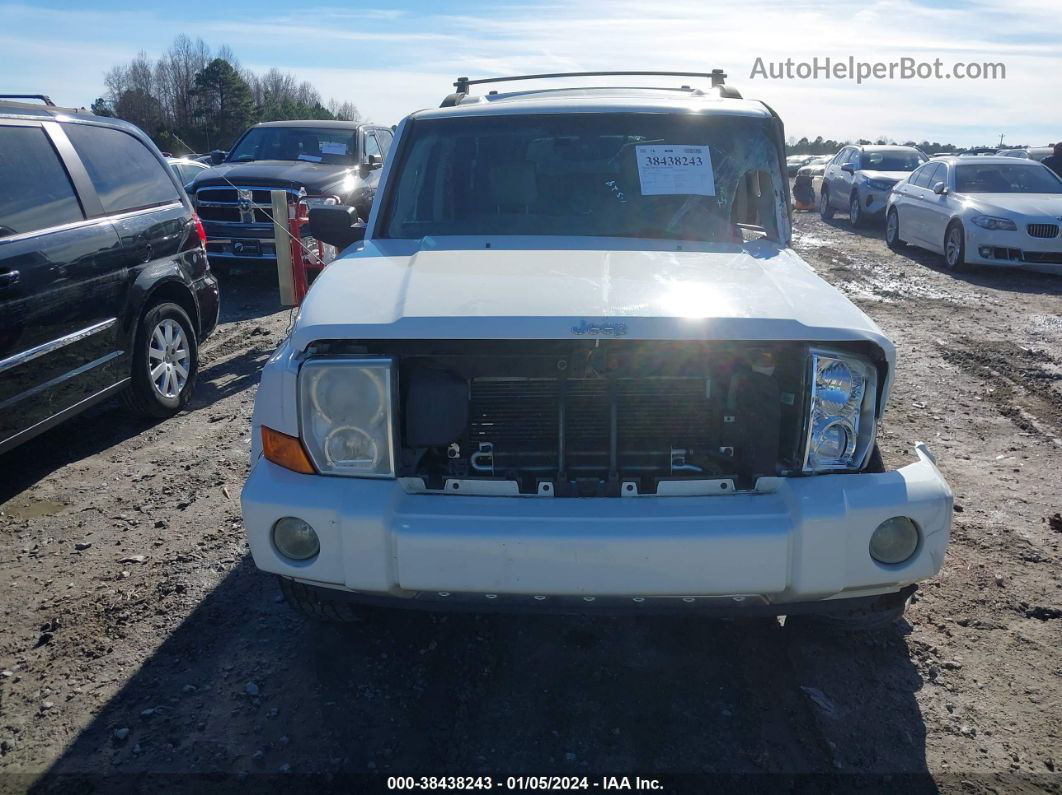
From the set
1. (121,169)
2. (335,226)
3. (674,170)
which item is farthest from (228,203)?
(674,170)

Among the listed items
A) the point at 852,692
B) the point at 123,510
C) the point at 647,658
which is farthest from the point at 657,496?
the point at 123,510

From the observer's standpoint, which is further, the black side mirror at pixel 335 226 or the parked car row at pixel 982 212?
the parked car row at pixel 982 212

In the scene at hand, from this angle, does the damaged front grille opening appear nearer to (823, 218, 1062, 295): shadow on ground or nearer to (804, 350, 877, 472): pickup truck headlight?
(804, 350, 877, 472): pickup truck headlight

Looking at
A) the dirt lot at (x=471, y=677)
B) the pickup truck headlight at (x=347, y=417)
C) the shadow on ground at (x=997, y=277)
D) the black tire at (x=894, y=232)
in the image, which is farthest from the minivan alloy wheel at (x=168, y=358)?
the black tire at (x=894, y=232)

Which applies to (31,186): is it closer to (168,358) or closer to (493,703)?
(168,358)

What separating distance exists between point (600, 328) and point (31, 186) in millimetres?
3750

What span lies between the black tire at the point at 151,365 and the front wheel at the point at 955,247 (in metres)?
10.3

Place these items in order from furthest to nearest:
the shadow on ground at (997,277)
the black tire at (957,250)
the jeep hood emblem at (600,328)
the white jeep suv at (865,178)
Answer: the white jeep suv at (865,178)
the black tire at (957,250)
the shadow on ground at (997,277)
the jeep hood emblem at (600,328)

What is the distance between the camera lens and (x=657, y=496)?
2688mm

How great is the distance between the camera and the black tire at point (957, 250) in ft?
38.7

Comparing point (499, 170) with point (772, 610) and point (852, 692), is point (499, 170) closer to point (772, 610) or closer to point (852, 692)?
point (772, 610)

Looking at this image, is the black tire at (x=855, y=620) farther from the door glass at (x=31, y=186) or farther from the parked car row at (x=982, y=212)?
the parked car row at (x=982, y=212)

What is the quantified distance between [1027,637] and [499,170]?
294 cm

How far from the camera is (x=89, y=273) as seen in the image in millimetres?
4941
